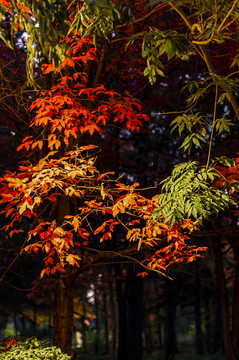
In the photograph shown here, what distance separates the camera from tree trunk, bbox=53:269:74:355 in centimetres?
779

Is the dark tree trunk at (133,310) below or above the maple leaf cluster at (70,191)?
below

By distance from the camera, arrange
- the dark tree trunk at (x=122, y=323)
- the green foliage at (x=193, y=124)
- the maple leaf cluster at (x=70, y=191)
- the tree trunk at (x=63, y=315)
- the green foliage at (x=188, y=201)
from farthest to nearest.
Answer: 1. the dark tree trunk at (x=122, y=323)
2. the tree trunk at (x=63, y=315)
3. the maple leaf cluster at (x=70, y=191)
4. the green foliage at (x=193, y=124)
5. the green foliage at (x=188, y=201)

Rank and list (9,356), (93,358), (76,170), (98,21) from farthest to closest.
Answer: (93,358) → (9,356) → (76,170) → (98,21)

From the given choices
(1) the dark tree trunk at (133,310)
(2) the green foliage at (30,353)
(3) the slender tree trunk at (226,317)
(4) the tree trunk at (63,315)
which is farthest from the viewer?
(1) the dark tree trunk at (133,310)

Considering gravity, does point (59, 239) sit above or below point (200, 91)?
below

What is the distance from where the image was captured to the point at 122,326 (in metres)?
16.8

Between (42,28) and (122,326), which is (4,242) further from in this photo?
(42,28)

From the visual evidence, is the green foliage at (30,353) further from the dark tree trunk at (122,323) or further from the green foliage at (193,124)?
the dark tree trunk at (122,323)

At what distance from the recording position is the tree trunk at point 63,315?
779 cm

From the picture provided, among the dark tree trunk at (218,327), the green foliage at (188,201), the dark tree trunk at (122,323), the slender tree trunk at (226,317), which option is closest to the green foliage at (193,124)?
the green foliage at (188,201)

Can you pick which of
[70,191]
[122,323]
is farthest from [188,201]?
[122,323]

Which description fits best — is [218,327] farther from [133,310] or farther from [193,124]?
[193,124]

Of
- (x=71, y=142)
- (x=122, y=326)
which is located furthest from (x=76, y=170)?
(x=122, y=326)

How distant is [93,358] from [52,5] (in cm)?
2216
